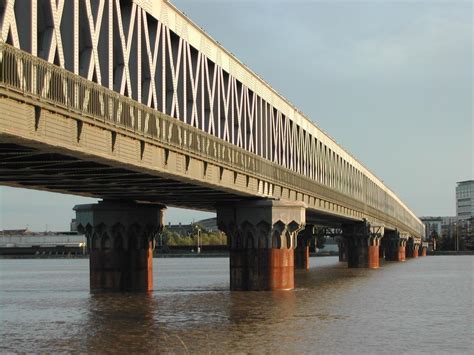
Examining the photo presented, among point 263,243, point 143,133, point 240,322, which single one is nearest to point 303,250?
point 263,243

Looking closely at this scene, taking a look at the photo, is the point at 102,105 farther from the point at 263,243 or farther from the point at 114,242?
the point at 114,242

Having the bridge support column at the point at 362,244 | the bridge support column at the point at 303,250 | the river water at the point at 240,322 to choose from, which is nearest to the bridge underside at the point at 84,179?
the river water at the point at 240,322

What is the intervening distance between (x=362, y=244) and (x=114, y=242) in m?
75.8

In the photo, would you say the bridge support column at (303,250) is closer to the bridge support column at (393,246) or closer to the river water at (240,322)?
the bridge support column at (393,246)

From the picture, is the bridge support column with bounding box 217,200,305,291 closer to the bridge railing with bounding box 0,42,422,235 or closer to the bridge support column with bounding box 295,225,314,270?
the bridge railing with bounding box 0,42,422,235

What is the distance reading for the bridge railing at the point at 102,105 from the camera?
30844mm

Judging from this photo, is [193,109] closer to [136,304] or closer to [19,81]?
[136,304]

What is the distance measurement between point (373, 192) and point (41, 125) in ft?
435

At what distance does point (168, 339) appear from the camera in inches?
1529

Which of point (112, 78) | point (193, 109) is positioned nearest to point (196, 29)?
point (193, 109)

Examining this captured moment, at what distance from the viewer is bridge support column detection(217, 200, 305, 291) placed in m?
66.2

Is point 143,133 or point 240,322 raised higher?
point 143,133

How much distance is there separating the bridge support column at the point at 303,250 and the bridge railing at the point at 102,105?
250ft

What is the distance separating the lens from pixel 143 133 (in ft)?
138
